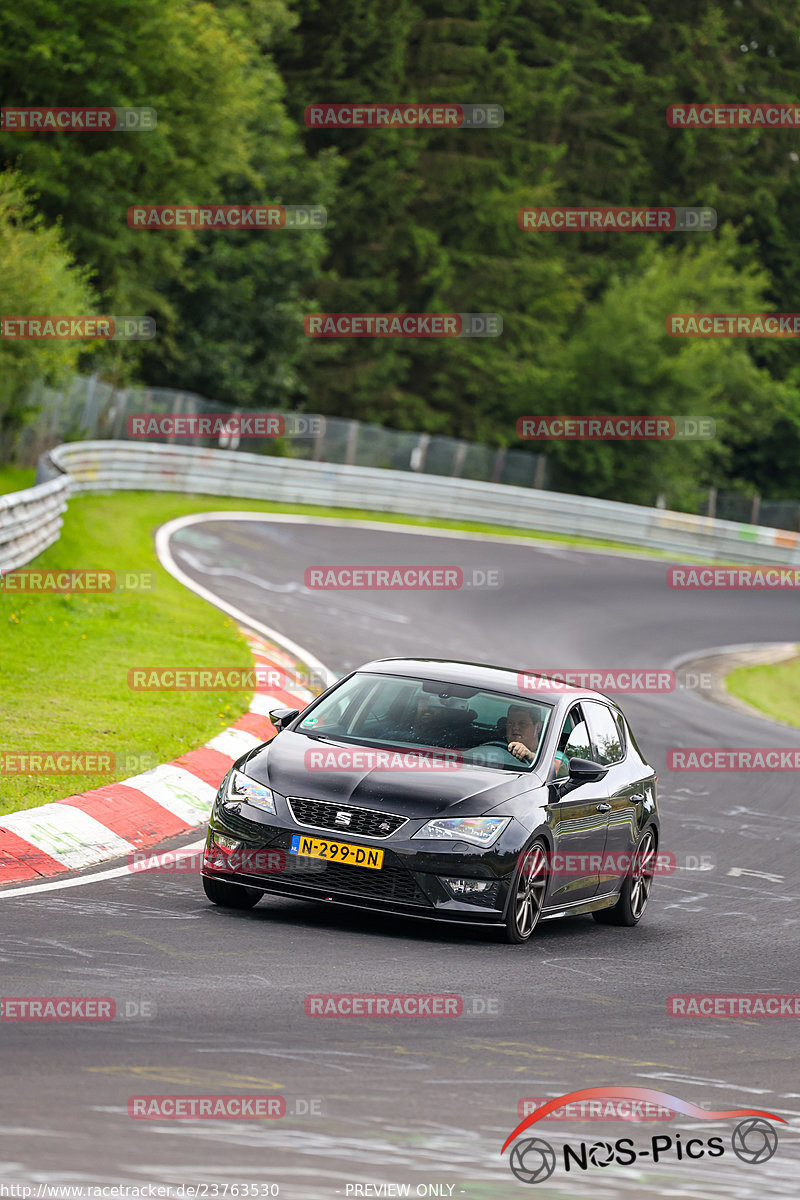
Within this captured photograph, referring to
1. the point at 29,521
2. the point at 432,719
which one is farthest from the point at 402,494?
the point at 432,719

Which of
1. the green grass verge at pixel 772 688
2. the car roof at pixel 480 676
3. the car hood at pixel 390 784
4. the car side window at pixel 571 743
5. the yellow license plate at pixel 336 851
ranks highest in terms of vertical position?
the car roof at pixel 480 676

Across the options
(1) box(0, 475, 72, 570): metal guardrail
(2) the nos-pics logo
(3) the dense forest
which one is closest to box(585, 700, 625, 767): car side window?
(2) the nos-pics logo

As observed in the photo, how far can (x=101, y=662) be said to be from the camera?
54.6 ft

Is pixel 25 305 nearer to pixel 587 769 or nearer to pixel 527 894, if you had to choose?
pixel 587 769

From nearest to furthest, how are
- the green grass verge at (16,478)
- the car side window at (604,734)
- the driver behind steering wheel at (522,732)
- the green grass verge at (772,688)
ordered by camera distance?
the driver behind steering wheel at (522,732) → the car side window at (604,734) → the green grass verge at (772,688) → the green grass verge at (16,478)

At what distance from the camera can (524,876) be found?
29.9ft

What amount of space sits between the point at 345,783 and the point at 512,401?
54613 mm

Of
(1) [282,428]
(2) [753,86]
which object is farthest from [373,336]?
(2) [753,86]

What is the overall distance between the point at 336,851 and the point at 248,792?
653mm

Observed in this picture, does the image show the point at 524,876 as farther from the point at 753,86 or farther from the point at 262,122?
the point at 753,86

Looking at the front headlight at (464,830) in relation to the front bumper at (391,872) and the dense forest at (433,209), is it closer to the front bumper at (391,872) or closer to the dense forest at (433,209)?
A: the front bumper at (391,872)

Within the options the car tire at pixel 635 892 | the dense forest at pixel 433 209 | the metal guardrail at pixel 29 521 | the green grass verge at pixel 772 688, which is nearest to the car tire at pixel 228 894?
the car tire at pixel 635 892

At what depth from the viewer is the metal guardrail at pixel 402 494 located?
35.8 metres

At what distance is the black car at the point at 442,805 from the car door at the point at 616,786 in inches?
0.7
